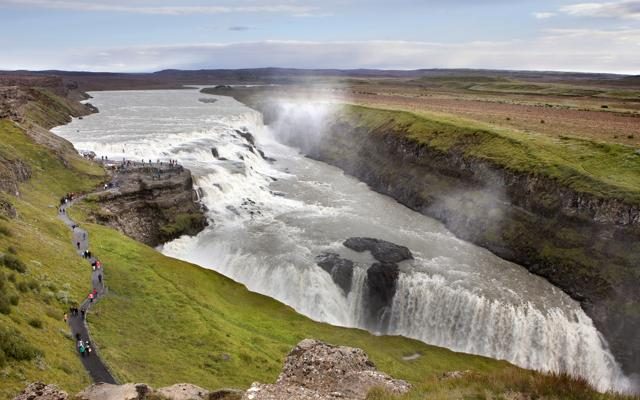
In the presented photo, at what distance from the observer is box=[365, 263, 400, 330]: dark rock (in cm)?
4169

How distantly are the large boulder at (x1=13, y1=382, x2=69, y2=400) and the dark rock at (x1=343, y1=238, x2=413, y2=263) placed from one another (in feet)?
108

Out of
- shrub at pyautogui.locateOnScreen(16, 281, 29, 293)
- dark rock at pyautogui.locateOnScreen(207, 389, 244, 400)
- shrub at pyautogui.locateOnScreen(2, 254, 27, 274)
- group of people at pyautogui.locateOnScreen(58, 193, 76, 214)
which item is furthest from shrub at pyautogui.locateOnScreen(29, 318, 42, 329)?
group of people at pyautogui.locateOnScreen(58, 193, 76, 214)

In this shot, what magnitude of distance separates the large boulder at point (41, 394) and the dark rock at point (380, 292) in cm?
3001

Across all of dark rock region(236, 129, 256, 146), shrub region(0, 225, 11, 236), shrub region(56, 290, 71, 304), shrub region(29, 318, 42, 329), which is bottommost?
shrub region(56, 290, 71, 304)

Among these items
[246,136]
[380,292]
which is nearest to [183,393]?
[380,292]

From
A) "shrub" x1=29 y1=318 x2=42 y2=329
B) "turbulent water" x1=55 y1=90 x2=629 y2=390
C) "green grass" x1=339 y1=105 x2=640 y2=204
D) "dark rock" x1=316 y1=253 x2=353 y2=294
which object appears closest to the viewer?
"shrub" x1=29 y1=318 x2=42 y2=329

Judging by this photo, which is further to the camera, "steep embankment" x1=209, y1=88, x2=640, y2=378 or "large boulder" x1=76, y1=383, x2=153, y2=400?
"steep embankment" x1=209, y1=88, x2=640, y2=378

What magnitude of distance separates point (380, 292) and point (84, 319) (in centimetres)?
2363

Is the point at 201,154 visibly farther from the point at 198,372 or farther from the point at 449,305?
the point at 198,372

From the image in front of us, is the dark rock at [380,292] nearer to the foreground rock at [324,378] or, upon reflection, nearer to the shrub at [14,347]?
the foreground rock at [324,378]

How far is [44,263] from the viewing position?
1258 inches

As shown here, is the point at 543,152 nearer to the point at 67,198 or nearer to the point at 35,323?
the point at 67,198

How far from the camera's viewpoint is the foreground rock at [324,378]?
1429cm

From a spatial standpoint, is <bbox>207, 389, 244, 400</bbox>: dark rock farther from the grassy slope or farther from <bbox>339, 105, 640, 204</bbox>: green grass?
<bbox>339, 105, 640, 204</bbox>: green grass
